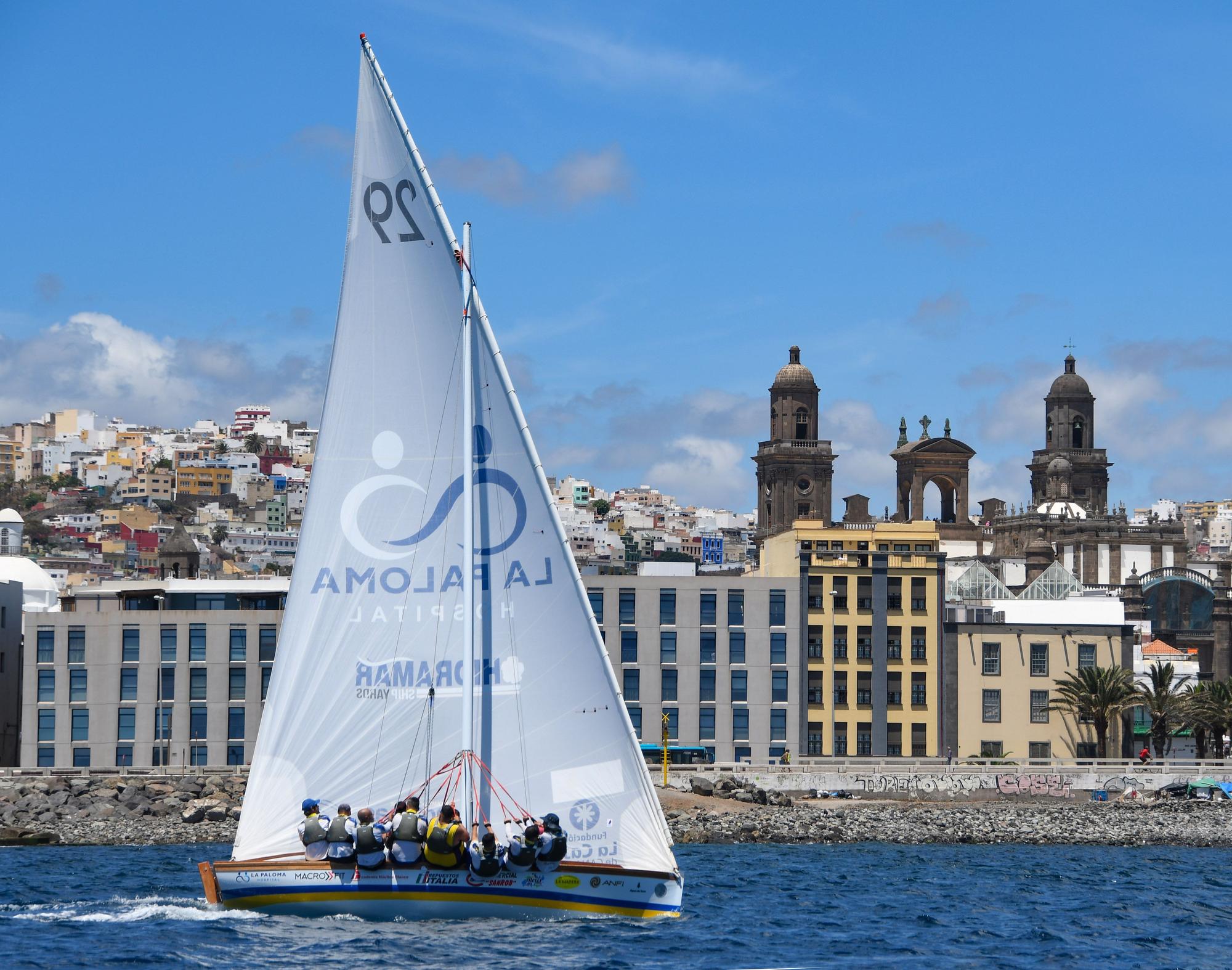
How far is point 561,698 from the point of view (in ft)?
100

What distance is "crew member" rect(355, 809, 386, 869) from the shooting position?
2967 centimetres

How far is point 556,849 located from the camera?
1172 inches

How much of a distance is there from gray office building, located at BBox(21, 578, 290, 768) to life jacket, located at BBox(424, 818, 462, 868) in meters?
51.5

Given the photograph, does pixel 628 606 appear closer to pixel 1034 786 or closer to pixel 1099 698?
pixel 1034 786

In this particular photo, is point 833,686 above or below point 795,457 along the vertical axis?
below

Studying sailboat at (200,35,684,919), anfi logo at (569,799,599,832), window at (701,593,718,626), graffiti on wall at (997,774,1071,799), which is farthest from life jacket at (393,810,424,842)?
window at (701,593,718,626)

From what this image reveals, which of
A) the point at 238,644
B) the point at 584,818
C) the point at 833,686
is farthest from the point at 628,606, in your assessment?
the point at 584,818

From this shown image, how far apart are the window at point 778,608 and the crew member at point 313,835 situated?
54891mm

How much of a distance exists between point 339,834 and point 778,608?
55.4 m

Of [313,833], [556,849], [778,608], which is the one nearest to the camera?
[556,849]

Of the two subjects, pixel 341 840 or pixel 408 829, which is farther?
pixel 341 840

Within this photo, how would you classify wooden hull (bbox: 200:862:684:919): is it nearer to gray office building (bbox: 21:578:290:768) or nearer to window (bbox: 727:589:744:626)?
gray office building (bbox: 21:578:290:768)

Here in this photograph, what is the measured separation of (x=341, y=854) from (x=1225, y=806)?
5413 centimetres

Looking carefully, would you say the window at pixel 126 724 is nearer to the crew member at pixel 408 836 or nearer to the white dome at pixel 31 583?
the white dome at pixel 31 583
